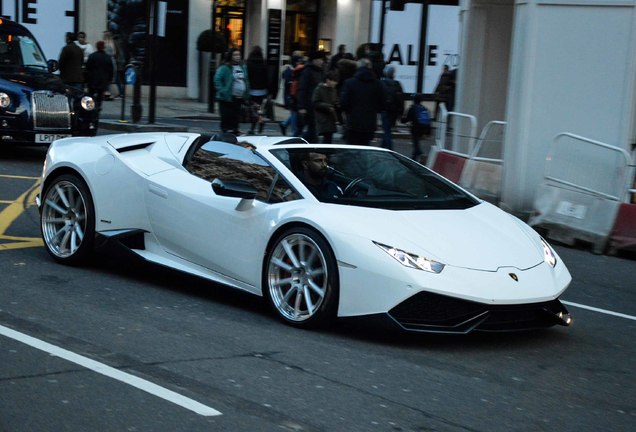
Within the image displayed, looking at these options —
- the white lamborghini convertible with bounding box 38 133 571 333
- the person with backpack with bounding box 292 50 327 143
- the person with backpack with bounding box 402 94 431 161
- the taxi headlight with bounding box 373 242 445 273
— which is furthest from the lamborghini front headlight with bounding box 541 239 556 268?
the person with backpack with bounding box 402 94 431 161

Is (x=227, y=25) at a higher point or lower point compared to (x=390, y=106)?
higher

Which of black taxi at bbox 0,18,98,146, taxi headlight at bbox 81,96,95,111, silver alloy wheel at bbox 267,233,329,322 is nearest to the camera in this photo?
silver alloy wheel at bbox 267,233,329,322

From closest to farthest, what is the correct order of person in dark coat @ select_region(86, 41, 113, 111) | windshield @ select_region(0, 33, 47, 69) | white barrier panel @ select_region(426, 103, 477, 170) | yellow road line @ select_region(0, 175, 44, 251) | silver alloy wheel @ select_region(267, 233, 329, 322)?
silver alloy wheel @ select_region(267, 233, 329, 322) < yellow road line @ select_region(0, 175, 44, 251) < white barrier panel @ select_region(426, 103, 477, 170) < windshield @ select_region(0, 33, 47, 69) < person in dark coat @ select_region(86, 41, 113, 111)

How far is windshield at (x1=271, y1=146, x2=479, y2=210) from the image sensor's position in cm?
737

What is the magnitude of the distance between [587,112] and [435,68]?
56.2 feet

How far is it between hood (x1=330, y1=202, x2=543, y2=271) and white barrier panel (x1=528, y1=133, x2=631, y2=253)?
442 cm

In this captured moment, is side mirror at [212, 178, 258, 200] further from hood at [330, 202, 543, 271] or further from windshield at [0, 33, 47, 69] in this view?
windshield at [0, 33, 47, 69]

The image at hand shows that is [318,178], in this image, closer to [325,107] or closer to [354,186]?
[354,186]

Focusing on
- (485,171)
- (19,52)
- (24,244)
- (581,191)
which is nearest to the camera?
(24,244)

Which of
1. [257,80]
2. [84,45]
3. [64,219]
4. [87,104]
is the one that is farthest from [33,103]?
[84,45]

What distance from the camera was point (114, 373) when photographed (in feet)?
18.9

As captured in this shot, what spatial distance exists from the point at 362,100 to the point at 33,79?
201 inches

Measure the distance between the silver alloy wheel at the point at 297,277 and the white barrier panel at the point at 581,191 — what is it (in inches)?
213

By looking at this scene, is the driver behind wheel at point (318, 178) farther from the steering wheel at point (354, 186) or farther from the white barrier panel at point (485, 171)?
the white barrier panel at point (485, 171)
